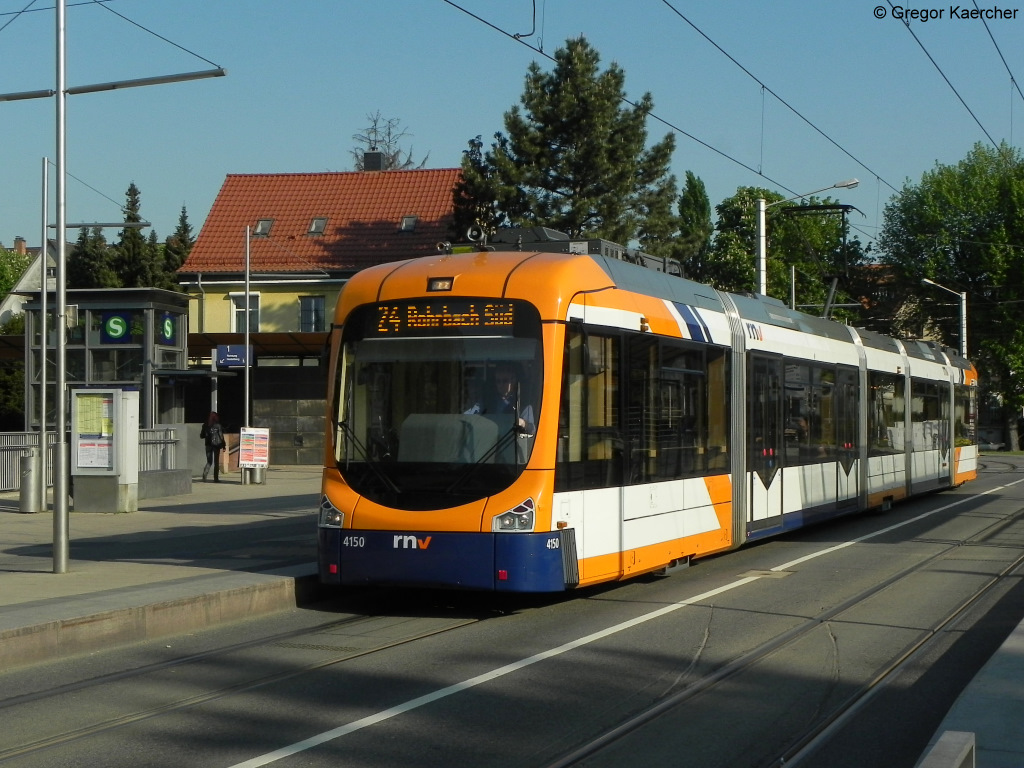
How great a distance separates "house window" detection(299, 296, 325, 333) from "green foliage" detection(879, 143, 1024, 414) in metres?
31.1

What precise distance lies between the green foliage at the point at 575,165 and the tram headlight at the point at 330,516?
115ft

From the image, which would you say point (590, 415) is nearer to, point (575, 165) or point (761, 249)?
point (761, 249)

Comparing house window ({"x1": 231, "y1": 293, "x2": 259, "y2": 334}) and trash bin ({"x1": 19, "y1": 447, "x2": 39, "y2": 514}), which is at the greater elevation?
house window ({"x1": 231, "y1": 293, "x2": 259, "y2": 334})

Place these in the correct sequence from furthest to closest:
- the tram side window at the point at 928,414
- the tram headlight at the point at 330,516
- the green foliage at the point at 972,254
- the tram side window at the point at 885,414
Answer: the green foliage at the point at 972,254 < the tram side window at the point at 928,414 < the tram side window at the point at 885,414 < the tram headlight at the point at 330,516

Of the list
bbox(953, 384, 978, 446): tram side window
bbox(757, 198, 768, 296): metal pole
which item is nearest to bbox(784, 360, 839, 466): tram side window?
bbox(757, 198, 768, 296): metal pole

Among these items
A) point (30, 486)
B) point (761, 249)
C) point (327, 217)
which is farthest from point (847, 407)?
A: point (327, 217)

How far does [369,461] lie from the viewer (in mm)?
11047

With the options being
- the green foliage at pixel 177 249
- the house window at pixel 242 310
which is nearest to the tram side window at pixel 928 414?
the house window at pixel 242 310

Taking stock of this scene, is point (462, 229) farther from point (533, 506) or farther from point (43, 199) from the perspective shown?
point (533, 506)

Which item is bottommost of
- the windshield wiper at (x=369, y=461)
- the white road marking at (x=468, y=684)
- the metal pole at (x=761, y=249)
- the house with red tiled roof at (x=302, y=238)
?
the white road marking at (x=468, y=684)

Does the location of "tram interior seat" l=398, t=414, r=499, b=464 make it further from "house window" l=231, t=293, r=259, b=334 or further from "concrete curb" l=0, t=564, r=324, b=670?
"house window" l=231, t=293, r=259, b=334

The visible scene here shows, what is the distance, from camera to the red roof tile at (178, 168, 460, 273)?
51.9m

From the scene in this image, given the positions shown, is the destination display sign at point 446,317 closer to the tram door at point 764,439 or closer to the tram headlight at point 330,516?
the tram headlight at point 330,516

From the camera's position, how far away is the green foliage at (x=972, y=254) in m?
65.0
